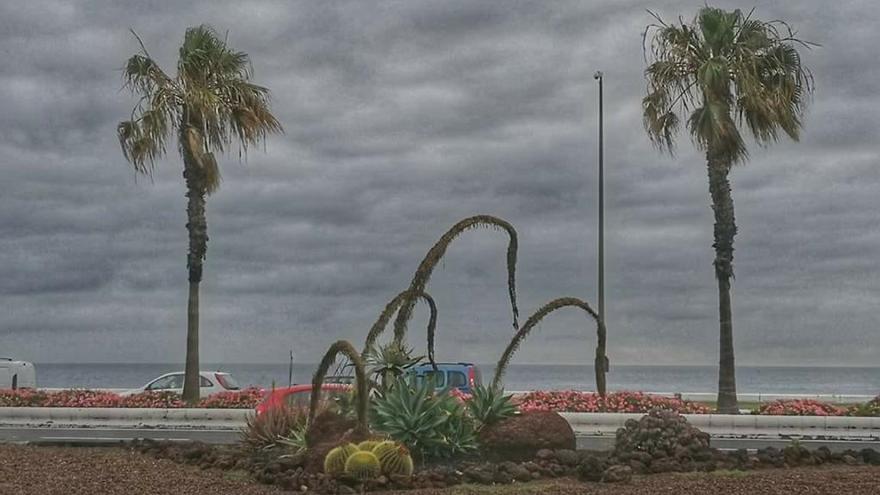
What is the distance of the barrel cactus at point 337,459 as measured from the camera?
14.4 metres

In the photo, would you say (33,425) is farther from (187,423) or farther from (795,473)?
(795,473)

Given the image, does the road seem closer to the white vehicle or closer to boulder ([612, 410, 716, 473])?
boulder ([612, 410, 716, 473])

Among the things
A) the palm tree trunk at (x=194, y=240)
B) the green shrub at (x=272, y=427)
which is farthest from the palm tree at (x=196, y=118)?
the green shrub at (x=272, y=427)

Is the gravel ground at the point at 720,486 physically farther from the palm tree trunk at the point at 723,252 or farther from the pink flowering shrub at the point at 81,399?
the pink flowering shrub at the point at 81,399

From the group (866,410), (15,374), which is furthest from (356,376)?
(15,374)

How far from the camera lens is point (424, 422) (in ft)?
52.5

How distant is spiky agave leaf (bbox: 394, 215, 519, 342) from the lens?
57.3 feet

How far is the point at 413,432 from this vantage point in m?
15.9

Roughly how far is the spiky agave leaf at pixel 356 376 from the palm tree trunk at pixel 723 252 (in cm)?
1338

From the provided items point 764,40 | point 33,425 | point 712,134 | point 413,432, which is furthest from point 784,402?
point 33,425

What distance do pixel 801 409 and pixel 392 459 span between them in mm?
13397

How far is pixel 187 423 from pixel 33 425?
400 centimetres

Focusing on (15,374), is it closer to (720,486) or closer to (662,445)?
(662,445)

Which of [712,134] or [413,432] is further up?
[712,134]
